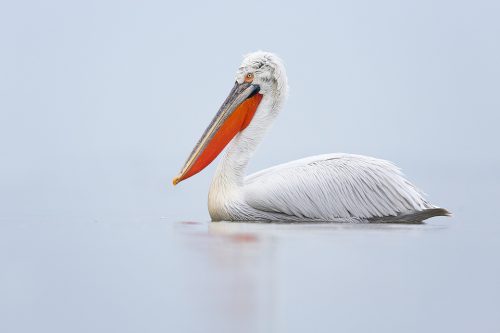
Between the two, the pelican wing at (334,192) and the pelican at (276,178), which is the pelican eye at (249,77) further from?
the pelican wing at (334,192)

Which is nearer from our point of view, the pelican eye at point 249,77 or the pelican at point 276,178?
the pelican at point 276,178

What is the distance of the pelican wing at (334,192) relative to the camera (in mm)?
7941

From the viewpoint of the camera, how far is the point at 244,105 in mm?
8484

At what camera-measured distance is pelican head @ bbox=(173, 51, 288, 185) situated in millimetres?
8391

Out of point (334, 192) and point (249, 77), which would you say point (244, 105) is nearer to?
point (249, 77)

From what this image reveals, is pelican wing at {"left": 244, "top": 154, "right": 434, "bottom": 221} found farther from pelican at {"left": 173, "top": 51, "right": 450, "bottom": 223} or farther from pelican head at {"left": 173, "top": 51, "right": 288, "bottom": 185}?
pelican head at {"left": 173, "top": 51, "right": 288, "bottom": 185}

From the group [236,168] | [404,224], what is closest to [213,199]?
[236,168]

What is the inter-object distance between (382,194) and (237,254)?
2.86 metres

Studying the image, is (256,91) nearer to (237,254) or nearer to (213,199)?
(213,199)

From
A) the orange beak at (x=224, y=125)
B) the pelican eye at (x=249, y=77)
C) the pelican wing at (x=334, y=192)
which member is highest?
the pelican eye at (x=249, y=77)

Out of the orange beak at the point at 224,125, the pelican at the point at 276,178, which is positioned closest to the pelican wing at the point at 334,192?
the pelican at the point at 276,178

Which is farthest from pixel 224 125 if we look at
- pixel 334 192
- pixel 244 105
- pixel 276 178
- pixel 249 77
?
pixel 334 192

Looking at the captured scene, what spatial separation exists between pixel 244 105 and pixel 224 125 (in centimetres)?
30

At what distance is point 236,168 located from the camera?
27.2 feet
